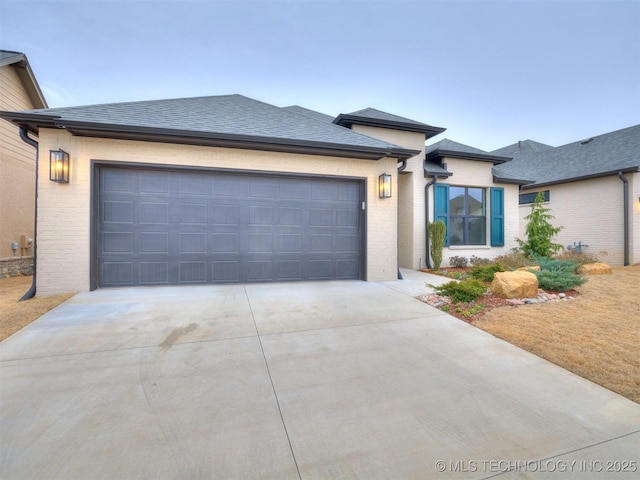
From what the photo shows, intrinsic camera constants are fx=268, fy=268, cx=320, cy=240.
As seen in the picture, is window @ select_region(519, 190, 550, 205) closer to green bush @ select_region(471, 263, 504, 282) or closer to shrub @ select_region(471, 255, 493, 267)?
shrub @ select_region(471, 255, 493, 267)

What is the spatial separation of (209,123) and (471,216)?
910cm

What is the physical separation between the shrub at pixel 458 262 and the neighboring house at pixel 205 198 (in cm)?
342

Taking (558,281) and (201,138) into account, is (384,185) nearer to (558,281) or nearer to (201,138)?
(558,281)

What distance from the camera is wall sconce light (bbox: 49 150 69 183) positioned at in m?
5.13

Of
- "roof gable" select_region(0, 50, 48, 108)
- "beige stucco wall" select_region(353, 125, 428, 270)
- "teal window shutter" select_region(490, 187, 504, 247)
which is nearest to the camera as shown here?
"roof gable" select_region(0, 50, 48, 108)

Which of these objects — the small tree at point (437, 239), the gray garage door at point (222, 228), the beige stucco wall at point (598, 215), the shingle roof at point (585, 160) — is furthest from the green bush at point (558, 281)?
the beige stucco wall at point (598, 215)

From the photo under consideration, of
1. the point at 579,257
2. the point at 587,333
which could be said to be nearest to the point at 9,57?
the point at 587,333

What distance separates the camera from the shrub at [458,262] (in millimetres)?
9148

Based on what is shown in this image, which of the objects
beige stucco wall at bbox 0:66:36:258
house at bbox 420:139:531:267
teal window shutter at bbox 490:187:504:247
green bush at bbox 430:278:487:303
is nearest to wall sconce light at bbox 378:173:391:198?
green bush at bbox 430:278:487:303

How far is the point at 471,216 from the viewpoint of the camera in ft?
32.4

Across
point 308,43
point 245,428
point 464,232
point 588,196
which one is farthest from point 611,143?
point 245,428

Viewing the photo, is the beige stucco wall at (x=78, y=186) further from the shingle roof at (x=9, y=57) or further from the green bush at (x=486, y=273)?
the green bush at (x=486, y=273)

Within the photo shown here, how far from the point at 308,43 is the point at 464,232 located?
12.1 metres

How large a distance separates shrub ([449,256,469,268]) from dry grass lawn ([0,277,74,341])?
10210 millimetres
